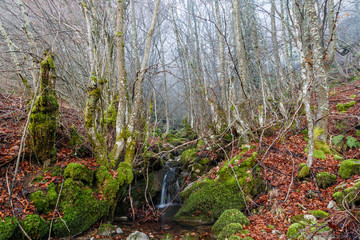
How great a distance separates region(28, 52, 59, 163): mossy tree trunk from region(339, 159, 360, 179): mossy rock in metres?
6.43

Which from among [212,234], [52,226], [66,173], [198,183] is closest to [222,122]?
[198,183]

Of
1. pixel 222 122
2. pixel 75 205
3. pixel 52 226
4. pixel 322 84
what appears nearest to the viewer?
pixel 52 226

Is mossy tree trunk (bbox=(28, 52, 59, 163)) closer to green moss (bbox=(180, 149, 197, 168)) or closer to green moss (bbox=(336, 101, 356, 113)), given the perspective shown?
green moss (bbox=(180, 149, 197, 168))

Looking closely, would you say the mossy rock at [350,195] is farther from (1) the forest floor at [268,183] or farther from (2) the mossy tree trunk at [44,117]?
(2) the mossy tree trunk at [44,117]

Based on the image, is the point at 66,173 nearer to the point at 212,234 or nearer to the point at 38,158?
the point at 38,158

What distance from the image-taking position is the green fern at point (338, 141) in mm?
6263

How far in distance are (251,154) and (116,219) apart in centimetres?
419

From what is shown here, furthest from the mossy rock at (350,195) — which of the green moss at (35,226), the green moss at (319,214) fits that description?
the green moss at (35,226)

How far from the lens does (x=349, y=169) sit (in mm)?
4570

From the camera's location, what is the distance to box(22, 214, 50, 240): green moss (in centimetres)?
310

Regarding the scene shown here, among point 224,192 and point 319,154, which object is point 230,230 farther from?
point 319,154

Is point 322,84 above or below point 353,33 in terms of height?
below

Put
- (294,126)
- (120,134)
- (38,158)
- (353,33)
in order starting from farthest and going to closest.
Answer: (353,33) → (294,126) → (120,134) → (38,158)

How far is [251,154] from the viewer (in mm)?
6141
